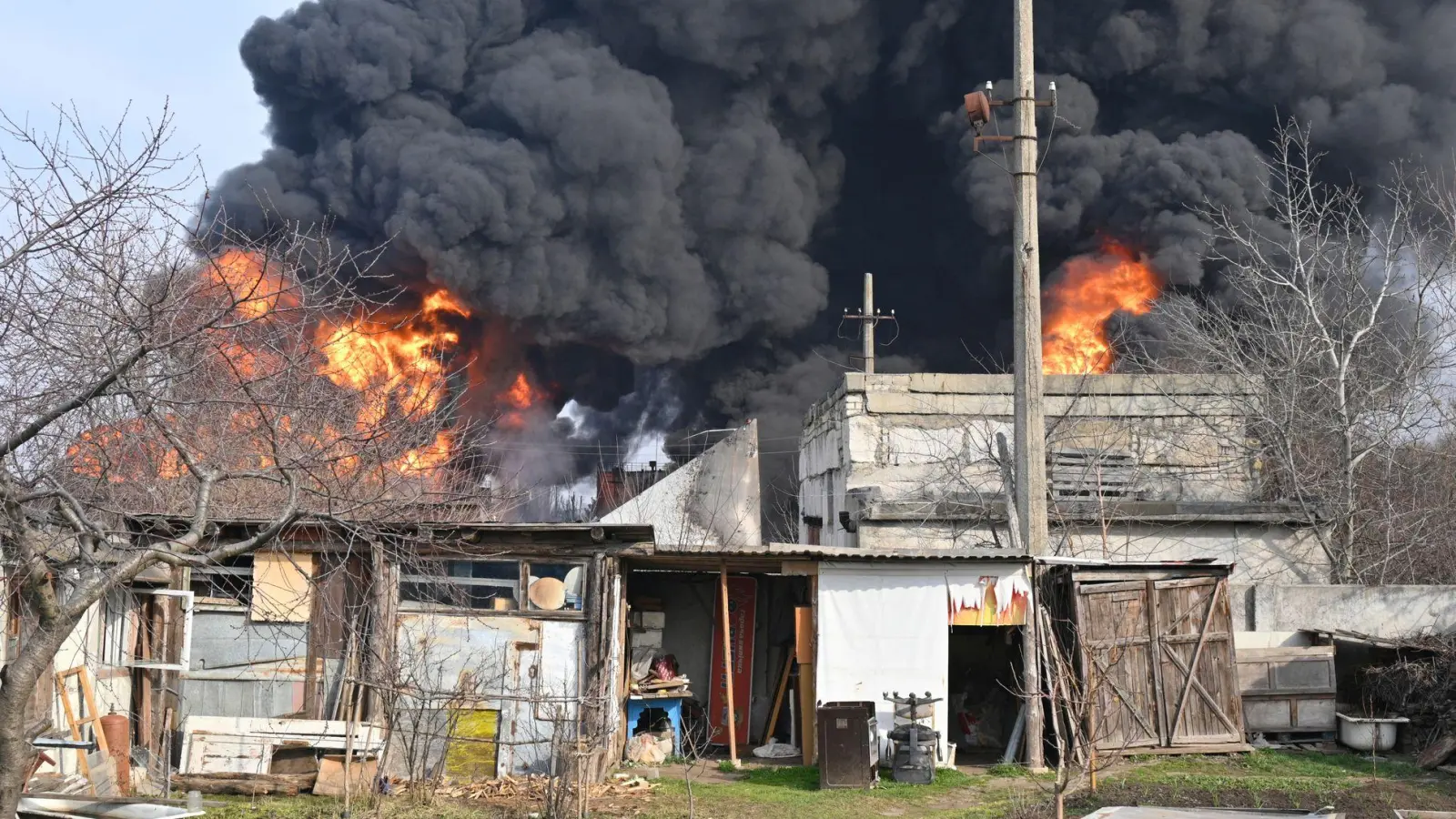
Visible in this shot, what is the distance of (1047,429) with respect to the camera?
81.4 feet

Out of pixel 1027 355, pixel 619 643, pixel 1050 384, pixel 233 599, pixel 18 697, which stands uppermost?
pixel 1050 384

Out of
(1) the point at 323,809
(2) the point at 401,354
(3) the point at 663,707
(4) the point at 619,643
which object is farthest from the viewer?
(2) the point at 401,354

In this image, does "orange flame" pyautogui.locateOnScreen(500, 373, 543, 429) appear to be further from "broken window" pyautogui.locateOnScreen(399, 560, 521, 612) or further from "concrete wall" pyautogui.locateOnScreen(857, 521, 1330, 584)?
"broken window" pyautogui.locateOnScreen(399, 560, 521, 612)

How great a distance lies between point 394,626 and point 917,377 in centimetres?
1522

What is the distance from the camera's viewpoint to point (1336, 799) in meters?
11.2

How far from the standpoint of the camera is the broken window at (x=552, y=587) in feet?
44.8

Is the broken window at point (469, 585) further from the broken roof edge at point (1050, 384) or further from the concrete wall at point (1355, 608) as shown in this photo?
the broken roof edge at point (1050, 384)

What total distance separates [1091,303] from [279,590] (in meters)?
21.8

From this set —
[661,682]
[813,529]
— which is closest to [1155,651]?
[661,682]

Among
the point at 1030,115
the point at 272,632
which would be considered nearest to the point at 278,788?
the point at 272,632

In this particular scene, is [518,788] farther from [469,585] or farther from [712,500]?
[712,500]

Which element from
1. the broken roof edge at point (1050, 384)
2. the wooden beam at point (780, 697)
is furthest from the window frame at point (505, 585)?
the broken roof edge at point (1050, 384)

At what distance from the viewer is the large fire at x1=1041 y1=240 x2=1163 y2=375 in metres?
28.8

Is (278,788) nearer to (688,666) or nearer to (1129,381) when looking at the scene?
(688,666)
